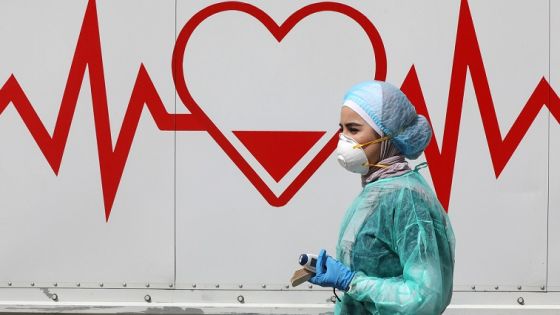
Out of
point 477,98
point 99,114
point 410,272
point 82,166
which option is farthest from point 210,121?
point 410,272

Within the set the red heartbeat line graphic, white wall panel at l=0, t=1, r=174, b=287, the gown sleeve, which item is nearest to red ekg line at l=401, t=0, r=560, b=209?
the red heartbeat line graphic

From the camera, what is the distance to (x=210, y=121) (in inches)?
139

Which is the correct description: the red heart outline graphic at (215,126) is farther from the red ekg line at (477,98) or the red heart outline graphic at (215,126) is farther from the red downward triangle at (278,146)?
the red ekg line at (477,98)

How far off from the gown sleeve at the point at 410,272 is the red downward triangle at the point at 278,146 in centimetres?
140

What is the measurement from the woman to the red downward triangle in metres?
1.26

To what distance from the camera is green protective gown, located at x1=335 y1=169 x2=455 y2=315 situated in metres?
2.04

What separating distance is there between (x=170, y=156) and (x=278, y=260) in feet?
1.96

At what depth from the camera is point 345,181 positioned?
3516mm

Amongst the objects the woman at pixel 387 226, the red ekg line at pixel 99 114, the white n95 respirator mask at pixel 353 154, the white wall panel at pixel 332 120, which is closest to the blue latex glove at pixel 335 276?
the woman at pixel 387 226

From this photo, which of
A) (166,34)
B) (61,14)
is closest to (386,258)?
(166,34)

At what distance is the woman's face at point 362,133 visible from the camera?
2.20 metres

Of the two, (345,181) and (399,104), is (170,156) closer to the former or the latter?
(345,181)

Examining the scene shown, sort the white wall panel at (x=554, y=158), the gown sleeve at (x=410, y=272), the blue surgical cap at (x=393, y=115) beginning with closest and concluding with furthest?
the gown sleeve at (x=410, y=272), the blue surgical cap at (x=393, y=115), the white wall panel at (x=554, y=158)

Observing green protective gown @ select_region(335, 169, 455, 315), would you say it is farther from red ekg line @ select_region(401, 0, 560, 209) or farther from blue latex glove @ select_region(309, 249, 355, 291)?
red ekg line @ select_region(401, 0, 560, 209)
